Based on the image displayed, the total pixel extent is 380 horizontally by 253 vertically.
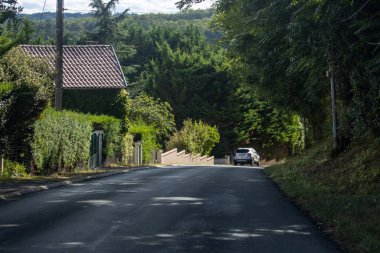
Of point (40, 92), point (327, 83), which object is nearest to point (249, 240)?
point (40, 92)

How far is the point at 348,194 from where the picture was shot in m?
12.6

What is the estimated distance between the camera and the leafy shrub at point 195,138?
55.3 meters

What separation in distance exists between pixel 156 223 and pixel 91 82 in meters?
29.8

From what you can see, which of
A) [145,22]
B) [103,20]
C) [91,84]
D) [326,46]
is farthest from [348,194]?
[145,22]

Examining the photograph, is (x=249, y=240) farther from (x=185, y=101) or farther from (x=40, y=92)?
(x=185, y=101)

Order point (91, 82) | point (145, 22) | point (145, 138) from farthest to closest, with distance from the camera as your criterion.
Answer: point (145, 22) < point (145, 138) < point (91, 82)

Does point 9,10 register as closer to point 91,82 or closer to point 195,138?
point 91,82

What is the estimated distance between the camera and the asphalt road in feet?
25.6

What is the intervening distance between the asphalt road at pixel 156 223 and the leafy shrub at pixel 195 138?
39879mm

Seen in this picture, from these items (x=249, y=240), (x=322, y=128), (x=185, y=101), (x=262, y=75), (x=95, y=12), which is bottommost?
(x=249, y=240)

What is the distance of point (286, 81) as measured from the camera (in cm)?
2552

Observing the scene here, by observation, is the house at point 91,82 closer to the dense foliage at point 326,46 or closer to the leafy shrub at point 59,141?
the leafy shrub at point 59,141

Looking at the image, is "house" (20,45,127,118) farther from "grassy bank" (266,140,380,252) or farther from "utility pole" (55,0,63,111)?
"grassy bank" (266,140,380,252)

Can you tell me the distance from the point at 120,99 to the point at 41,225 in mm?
28603
